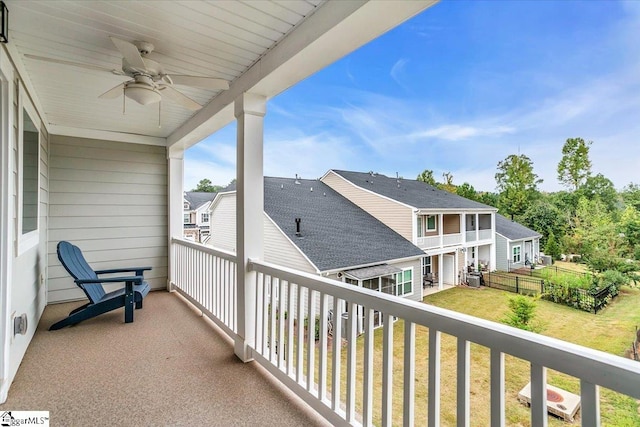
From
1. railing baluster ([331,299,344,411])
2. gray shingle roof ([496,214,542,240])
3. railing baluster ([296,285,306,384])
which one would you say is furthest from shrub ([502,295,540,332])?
railing baluster ([296,285,306,384])

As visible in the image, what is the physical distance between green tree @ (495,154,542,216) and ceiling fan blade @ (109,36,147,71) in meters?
2.01

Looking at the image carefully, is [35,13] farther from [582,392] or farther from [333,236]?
[582,392]

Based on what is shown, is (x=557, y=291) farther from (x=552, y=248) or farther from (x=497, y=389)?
(x=497, y=389)

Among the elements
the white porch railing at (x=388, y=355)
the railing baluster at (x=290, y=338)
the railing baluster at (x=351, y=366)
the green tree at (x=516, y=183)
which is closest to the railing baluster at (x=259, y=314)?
the white porch railing at (x=388, y=355)

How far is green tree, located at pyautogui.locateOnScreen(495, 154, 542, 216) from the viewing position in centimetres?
112

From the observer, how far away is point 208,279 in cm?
363

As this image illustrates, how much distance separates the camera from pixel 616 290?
2.94ft

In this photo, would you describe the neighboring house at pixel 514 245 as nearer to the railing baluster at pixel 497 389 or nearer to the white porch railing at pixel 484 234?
the white porch railing at pixel 484 234

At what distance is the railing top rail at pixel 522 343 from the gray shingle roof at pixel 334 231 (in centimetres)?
20

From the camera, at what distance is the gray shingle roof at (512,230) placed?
117 cm

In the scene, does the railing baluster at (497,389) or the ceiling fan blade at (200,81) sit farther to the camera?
the ceiling fan blade at (200,81)

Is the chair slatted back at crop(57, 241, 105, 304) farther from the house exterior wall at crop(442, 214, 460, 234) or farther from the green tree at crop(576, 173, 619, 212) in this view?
the green tree at crop(576, 173, 619, 212)

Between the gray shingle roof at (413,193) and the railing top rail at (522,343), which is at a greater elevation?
the gray shingle roof at (413,193)

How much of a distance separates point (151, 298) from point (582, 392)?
4.86 m
